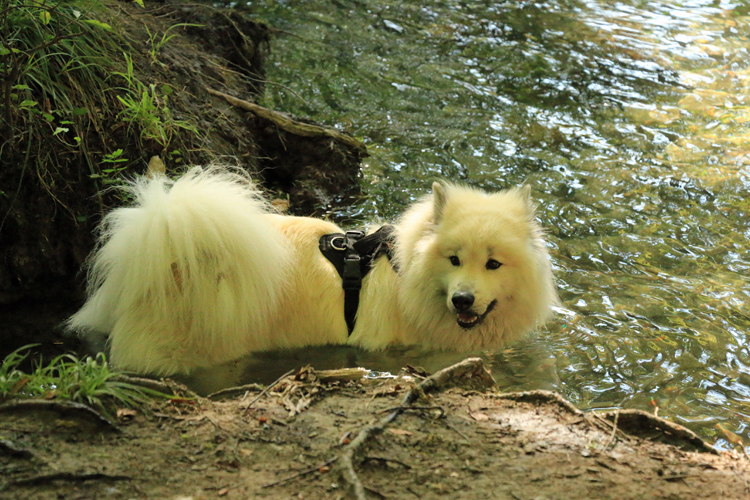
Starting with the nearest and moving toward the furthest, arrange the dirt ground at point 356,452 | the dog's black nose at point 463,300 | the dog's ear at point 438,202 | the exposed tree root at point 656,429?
the dirt ground at point 356,452 < the exposed tree root at point 656,429 < the dog's black nose at point 463,300 < the dog's ear at point 438,202

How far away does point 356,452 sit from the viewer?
238cm

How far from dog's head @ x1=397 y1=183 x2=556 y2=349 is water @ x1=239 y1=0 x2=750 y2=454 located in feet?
1.34

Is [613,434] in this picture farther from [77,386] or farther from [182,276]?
[182,276]

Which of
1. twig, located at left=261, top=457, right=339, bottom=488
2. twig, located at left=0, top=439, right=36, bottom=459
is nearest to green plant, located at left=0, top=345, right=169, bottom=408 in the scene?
twig, located at left=0, top=439, right=36, bottom=459

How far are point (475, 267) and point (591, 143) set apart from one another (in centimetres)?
443

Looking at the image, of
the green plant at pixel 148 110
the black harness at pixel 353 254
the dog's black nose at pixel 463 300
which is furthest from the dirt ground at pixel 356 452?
the green plant at pixel 148 110

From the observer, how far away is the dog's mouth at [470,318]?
153 inches

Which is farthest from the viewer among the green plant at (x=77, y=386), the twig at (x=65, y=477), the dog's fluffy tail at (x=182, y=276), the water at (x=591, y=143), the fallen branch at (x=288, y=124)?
the fallen branch at (x=288, y=124)

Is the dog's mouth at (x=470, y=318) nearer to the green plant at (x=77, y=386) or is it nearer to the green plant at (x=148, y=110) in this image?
the green plant at (x=77, y=386)

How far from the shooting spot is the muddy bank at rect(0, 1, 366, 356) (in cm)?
410

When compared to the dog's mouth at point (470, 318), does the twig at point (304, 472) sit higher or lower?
higher

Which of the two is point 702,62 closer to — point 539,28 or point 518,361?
point 539,28

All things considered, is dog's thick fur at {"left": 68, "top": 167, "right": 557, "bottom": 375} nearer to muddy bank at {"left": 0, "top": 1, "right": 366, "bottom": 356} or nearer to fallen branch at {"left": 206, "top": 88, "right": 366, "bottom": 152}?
muddy bank at {"left": 0, "top": 1, "right": 366, "bottom": 356}

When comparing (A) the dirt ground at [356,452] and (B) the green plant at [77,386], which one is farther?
(B) the green plant at [77,386]
